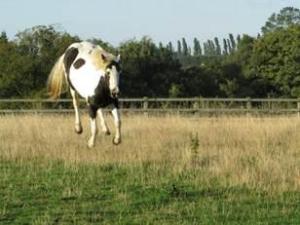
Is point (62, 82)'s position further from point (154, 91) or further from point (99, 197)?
point (154, 91)

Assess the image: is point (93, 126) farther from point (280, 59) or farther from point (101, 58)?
point (280, 59)

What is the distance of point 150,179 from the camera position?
1084cm

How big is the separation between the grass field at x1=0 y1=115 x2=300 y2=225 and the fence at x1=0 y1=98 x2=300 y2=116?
36.3 ft

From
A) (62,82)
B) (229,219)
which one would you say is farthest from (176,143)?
(229,219)

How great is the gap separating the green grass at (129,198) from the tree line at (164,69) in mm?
29303

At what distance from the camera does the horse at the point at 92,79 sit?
45.3 feet

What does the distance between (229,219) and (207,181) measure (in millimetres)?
2385

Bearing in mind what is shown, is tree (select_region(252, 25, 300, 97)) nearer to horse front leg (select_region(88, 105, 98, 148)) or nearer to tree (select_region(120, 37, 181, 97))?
tree (select_region(120, 37, 181, 97))

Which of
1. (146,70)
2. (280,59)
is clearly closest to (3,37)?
(146,70)

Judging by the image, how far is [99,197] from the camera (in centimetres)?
951

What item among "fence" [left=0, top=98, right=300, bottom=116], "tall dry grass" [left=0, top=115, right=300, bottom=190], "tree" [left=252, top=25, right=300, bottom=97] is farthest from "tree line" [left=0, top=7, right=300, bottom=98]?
"tall dry grass" [left=0, top=115, right=300, bottom=190]

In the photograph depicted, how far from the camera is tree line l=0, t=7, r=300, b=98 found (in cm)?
4341

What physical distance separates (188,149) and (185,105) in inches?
750

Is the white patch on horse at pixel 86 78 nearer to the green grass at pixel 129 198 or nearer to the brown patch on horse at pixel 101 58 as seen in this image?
the brown patch on horse at pixel 101 58
